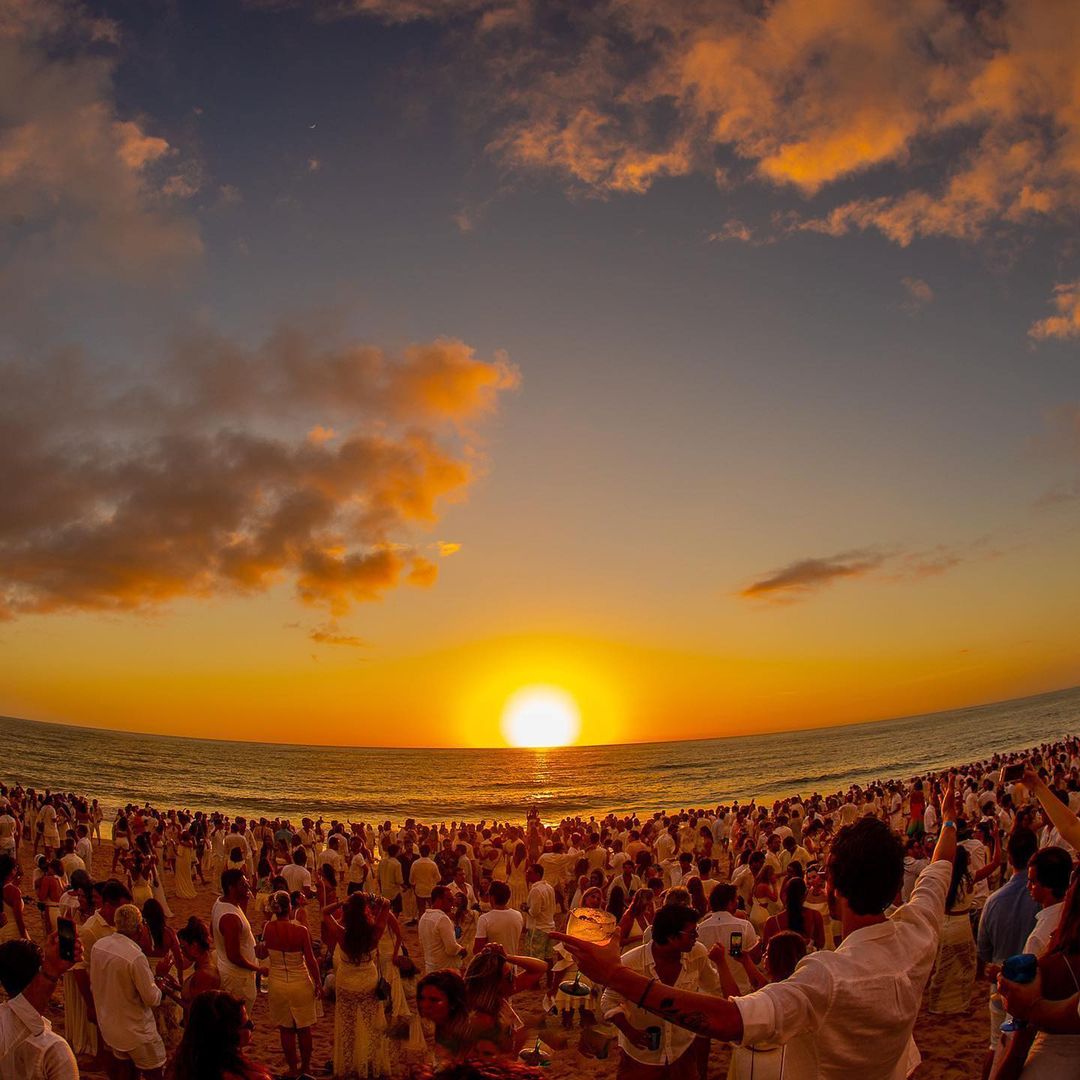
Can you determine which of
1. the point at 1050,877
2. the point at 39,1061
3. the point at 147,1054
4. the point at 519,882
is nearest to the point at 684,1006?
the point at 39,1061

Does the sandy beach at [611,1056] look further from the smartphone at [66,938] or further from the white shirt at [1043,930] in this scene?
the smartphone at [66,938]

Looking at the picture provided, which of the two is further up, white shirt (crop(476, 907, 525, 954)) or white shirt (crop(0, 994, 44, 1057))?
white shirt (crop(0, 994, 44, 1057))

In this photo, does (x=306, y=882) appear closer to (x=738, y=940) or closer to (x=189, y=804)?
(x=738, y=940)

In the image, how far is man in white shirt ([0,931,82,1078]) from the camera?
3.64 metres

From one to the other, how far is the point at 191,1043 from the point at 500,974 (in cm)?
142

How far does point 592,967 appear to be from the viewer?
208 cm

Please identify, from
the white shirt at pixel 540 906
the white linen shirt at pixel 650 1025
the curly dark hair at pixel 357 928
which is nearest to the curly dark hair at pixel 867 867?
the white linen shirt at pixel 650 1025

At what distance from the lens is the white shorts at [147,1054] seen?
20.7 ft

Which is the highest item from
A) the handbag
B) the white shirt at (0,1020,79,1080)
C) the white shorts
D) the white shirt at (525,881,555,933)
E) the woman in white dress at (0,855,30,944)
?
the white shirt at (0,1020,79,1080)

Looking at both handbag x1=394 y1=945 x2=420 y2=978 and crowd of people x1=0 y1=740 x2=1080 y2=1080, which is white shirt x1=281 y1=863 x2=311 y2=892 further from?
handbag x1=394 y1=945 x2=420 y2=978

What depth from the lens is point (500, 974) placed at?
380 cm

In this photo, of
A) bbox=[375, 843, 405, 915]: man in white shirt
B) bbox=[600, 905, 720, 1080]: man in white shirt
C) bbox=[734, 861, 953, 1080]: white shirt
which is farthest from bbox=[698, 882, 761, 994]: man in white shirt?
bbox=[375, 843, 405, 915]: man in white shirt

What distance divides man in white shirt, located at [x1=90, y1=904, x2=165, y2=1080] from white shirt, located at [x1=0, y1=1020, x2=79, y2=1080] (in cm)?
281

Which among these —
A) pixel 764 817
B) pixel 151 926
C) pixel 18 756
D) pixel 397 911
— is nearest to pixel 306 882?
pixel 397 911
